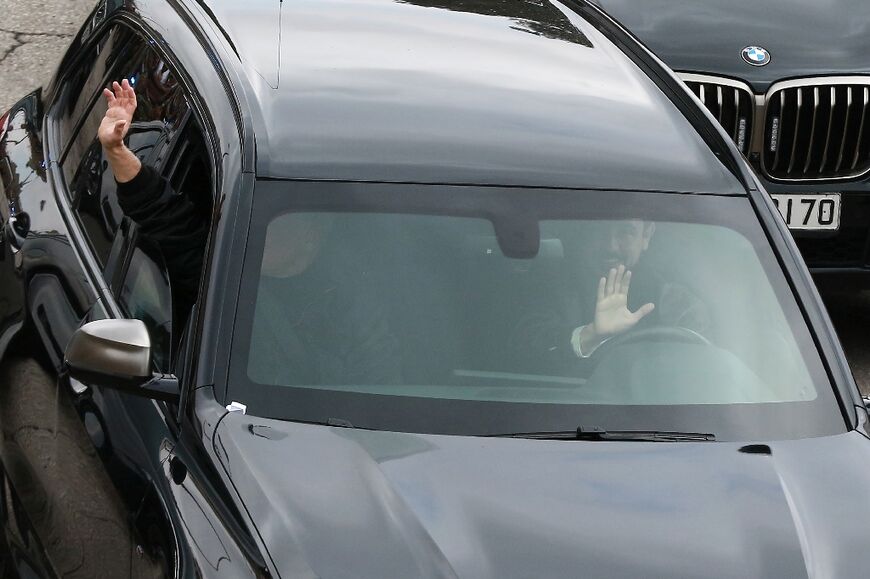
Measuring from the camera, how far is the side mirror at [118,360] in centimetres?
331

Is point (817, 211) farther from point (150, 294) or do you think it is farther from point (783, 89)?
point (150, 294)

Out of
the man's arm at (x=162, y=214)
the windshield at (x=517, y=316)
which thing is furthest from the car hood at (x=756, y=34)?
the man's arm at (x=162, y=214)

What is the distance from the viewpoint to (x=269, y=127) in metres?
3.75

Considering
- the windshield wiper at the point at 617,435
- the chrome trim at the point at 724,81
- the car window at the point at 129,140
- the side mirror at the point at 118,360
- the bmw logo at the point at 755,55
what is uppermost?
the bmw logo at the point at 755,55

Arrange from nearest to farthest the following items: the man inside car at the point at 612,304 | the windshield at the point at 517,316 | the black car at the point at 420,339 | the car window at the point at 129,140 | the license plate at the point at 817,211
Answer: the black car at the point at 420,339 → the windshield at the point at 517,316 → the man inside car at the point at 612,304 → the car window at the point at 129,140 → the license plate at the point at 817,211

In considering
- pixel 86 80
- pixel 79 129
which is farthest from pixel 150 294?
pixel 86 80

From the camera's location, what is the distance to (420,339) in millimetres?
3561

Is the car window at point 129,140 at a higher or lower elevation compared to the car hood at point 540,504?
higher

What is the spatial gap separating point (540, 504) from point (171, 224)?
130cm

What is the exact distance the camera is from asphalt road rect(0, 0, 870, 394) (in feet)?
24.7

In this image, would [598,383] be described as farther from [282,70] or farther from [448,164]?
[282,70]

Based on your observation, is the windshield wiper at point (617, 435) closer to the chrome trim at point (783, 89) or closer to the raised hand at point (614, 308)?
the raised hand at point (614, 308)

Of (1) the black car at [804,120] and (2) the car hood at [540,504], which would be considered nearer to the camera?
(2) the car hood at [540,504]

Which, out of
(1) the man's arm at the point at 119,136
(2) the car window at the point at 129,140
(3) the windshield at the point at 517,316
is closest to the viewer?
(3) the windshield at the point at 517,316
